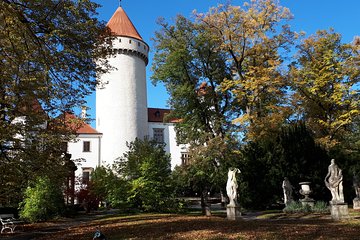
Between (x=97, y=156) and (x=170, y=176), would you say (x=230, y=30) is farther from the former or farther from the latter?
(x=97, y=156)

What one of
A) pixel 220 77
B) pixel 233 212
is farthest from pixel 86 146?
pixel 233 212

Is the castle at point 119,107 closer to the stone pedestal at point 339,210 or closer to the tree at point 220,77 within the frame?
the tree at point 220,77

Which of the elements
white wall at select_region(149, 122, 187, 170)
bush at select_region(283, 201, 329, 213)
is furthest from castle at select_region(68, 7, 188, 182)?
bush at select_region(283, 201, 329, 213)

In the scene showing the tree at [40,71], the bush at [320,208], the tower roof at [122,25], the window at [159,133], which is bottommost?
the bush at [320,208]

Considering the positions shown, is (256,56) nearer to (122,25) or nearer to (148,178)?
(148,178)

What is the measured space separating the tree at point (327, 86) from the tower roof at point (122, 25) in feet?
76.1

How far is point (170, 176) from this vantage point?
77.5 feet

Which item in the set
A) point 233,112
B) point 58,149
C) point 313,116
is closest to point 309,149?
point 313,116

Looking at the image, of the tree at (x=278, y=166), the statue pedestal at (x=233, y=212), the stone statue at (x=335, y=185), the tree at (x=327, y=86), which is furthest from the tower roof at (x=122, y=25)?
the stone statue at (x=335, y=185)

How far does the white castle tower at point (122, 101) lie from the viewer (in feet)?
138

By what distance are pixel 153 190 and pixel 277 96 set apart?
37.3 ft

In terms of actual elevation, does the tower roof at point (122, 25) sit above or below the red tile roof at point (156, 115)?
above

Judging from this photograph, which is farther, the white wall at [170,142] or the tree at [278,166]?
the white wall at [170,142]

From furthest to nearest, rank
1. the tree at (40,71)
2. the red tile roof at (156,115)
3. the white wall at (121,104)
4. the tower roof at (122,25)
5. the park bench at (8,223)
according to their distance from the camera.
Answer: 1. the red tile roof at (156,115)
2. the tower roof at (122,25)
3. the white wall at (121,104)
4. the park bench at (8,223)
5. the tree at (40,71)
